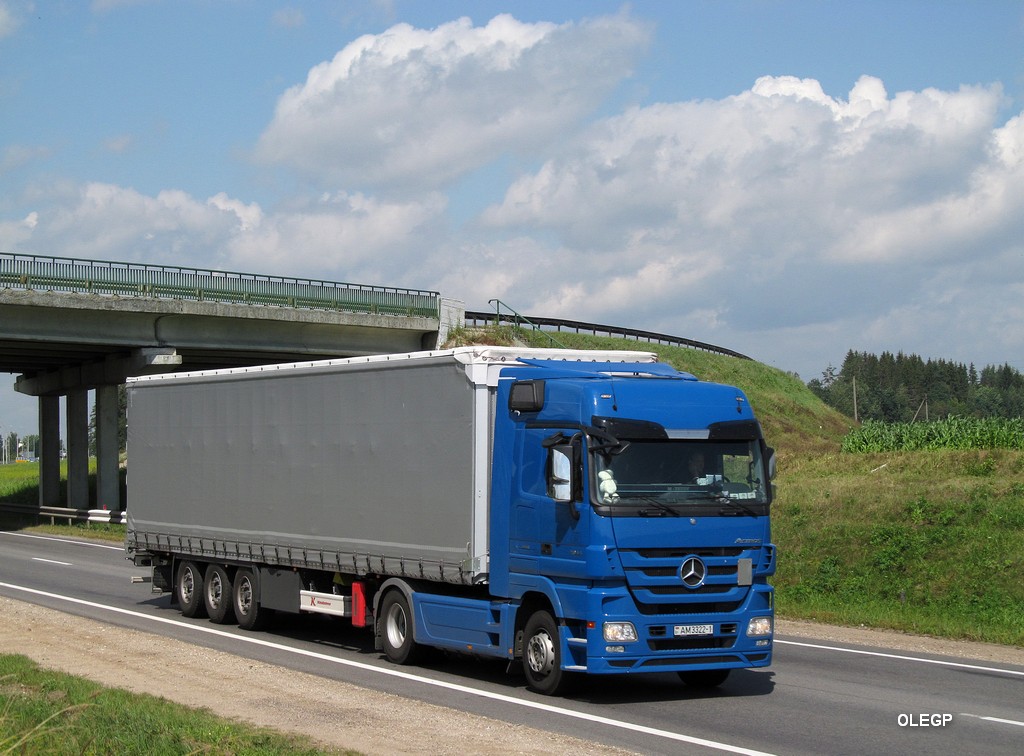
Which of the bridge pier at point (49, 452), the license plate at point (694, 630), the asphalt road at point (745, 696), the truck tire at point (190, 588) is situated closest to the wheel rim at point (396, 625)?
the asphalt road at point (745, 696)

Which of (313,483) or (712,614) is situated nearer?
(712,614)

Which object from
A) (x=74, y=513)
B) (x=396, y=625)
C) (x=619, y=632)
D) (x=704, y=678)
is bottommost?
(x=74, y=513)

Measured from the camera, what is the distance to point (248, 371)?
58.2 feet

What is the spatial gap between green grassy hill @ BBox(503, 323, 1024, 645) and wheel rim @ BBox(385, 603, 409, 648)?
8.10m

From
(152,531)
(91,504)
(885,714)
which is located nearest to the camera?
(885,714)

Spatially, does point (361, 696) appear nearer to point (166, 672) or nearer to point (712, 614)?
point (166, 672)

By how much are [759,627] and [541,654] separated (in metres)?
2.19

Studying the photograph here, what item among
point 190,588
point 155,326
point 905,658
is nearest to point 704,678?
point 905,658

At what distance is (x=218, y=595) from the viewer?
60.6 ft

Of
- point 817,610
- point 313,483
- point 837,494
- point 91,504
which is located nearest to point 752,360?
point 91,504

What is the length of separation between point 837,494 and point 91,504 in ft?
125

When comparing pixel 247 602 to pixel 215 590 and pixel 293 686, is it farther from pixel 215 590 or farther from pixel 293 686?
pixel 293 686

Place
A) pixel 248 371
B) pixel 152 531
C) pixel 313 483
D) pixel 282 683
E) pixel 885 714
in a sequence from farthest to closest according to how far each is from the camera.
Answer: pixel 152 531 → pixel 248 371 → pixel 313 483 → pixel 282 683 → pixel 885 714

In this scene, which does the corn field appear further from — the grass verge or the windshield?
Answer: the grass verge
